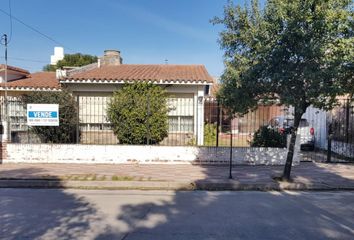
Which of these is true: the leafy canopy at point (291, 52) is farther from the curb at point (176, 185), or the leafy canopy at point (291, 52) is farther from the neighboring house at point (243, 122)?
the neighboring house at point (243, 122)

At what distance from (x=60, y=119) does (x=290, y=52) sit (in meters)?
8.67

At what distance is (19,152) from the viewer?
1231cm

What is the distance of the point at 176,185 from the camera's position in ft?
30.4

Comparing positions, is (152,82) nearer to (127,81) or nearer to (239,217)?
(127,81)

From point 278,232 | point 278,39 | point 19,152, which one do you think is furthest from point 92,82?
point 278,232

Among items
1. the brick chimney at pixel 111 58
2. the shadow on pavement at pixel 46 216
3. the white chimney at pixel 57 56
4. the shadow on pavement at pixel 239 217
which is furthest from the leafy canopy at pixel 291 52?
the white chimney at pixel 57 56

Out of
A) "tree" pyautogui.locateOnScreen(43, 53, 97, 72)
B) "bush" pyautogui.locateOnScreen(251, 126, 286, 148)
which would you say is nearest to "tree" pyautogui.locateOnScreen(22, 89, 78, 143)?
"bush" pyautogui.locateOnScreen(251, 126, 286, 148)

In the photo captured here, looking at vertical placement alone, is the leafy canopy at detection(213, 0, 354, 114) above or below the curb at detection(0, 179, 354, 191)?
above

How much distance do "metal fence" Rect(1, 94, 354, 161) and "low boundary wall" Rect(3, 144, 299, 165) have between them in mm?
674

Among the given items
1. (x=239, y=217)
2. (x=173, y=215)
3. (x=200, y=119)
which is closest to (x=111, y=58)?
(x=200, y=119)

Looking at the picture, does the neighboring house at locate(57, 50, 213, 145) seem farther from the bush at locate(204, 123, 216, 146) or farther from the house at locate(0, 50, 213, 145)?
the bush at locate(204, 123, 216, 146)

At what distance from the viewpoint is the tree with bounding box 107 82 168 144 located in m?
13.6

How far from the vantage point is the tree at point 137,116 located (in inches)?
537

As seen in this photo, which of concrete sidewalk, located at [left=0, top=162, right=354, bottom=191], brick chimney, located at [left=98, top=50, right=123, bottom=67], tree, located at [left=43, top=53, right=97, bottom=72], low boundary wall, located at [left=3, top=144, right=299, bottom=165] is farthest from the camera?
tree, located at [left=43, top=53, right=97, bottom=72]
